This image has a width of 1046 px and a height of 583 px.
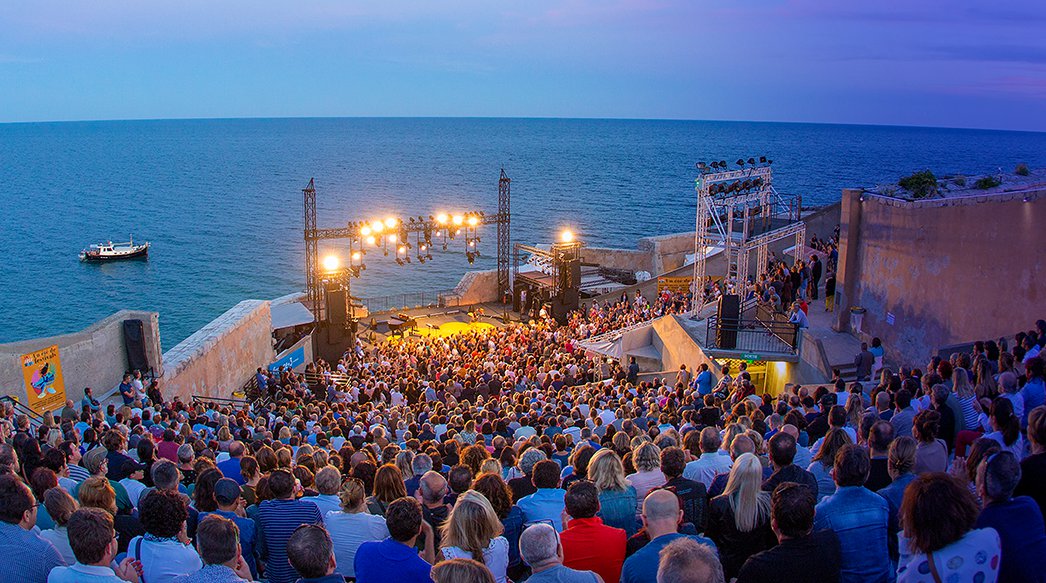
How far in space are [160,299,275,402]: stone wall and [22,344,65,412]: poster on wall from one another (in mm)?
2286

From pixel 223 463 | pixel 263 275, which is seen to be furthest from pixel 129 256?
pixel 223 463

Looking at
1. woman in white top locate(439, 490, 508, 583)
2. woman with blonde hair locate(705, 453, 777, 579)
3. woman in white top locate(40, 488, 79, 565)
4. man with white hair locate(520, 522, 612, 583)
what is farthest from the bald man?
woman in white top locate(40, 488, 79, 565)

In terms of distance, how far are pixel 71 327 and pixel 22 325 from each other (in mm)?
2950

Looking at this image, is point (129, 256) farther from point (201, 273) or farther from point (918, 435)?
point (918, 435)

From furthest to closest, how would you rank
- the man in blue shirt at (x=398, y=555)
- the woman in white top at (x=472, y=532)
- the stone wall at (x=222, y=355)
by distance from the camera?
the stone wall at (x=222, y=355), the woman in white top at (x=472, y=532), the man in blue shirt at (x=398, y=555)

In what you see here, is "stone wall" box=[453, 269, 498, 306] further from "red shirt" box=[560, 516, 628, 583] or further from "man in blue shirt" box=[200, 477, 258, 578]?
"red shirt" box=[560, 516, 628, 583]

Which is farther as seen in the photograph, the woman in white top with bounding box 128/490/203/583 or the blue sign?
the blue sign

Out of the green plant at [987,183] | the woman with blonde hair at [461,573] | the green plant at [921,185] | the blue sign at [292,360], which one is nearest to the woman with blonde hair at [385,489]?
the woman with blonde hair at [461,573]

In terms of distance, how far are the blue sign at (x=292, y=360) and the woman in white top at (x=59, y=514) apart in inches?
757

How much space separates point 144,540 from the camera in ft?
15.5

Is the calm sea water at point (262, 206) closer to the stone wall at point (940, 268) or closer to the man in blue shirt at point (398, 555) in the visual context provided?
the stone wall at point (940, 268)

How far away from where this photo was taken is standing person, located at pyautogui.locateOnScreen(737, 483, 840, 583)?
404cm

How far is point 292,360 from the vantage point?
25.1 meters

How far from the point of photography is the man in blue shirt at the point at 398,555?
14.2 ft
